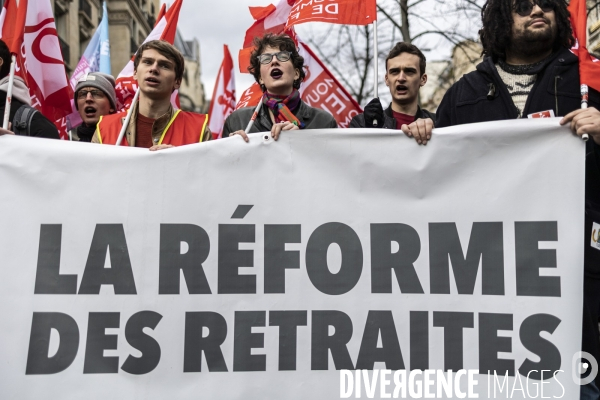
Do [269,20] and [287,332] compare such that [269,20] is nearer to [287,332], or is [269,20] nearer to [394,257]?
[394,257]

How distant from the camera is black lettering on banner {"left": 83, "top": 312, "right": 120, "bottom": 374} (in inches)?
115

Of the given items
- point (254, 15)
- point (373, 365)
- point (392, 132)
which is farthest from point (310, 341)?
point (254, 15)

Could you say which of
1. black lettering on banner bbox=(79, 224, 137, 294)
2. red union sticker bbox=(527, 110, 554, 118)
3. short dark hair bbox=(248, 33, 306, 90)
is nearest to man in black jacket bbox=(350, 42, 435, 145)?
short dark hair bbox=(248, 33, 306, 90)

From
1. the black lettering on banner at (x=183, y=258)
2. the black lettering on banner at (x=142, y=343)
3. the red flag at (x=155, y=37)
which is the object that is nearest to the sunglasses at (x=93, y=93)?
the red flag at (x=155, y=37)

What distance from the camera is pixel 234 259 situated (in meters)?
3.06

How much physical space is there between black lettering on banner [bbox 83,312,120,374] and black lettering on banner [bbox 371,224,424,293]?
3.80 feet

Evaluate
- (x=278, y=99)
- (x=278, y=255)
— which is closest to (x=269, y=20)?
(x=278, y=99)

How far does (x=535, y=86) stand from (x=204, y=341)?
1.92 meters

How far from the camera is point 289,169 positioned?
3.16 m

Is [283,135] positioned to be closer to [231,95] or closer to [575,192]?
[575,192]

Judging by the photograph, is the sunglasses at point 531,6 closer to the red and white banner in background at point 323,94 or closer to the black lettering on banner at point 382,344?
the black lettering on banner at point 382,344

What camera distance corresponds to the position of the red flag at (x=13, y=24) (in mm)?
3838

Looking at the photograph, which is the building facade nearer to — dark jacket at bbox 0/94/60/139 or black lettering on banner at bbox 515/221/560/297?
dark jacket at bbox 0/94/60/139

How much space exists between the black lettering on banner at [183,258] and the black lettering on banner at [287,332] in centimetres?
33
